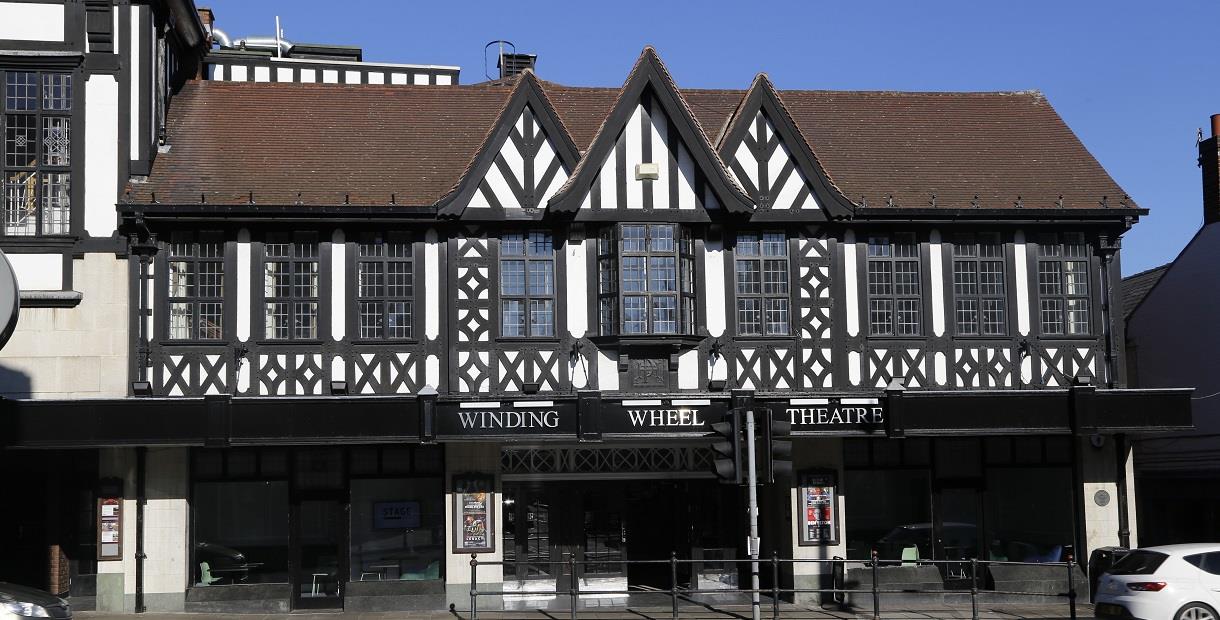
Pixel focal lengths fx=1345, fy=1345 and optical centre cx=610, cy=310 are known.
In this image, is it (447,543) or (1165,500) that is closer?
(447,543)

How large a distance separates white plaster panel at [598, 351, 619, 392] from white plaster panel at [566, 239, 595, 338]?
0.53 metres

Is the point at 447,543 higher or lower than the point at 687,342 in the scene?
lower

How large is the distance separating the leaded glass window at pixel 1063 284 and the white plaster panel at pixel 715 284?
5681mm

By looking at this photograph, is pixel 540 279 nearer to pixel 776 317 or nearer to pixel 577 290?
pixel 577 290

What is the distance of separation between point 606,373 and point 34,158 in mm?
10072

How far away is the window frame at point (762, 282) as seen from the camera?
2309 centimetres

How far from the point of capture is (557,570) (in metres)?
23.5

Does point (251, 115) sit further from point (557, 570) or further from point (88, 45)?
point (557, 570)

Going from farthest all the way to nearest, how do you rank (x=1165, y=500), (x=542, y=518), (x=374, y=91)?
(x=1165, y=500), (x=374, y=91), (x=542, y=518)

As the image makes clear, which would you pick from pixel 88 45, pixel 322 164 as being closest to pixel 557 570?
pixel 322 164

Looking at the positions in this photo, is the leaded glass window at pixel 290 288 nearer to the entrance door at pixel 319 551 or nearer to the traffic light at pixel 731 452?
the entrance door at pixel 319 551

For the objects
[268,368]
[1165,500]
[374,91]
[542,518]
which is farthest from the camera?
[1165,500]

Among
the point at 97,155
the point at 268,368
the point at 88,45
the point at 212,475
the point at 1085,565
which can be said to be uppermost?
the point at 88,45

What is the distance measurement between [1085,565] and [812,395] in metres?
5.89
